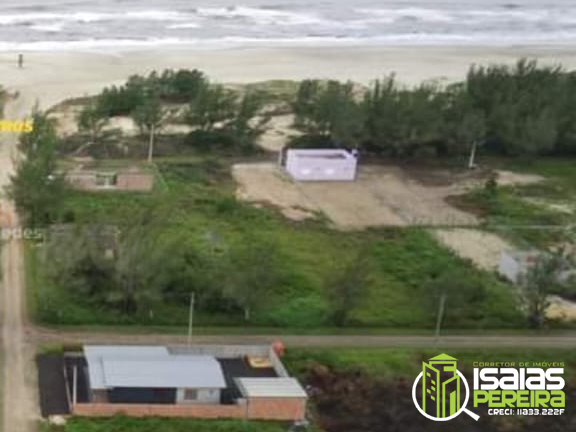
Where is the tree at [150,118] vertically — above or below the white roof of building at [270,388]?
above

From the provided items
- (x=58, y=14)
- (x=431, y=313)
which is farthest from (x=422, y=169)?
(x=58, y=14)

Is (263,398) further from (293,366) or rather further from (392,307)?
(392,307)

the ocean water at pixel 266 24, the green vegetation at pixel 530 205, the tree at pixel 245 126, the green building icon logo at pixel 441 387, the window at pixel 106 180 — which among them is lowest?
the green building icon logo at pixel 441 387

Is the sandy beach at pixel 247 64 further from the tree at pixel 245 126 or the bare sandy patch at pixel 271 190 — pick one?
the bare sandy patch at pixel 271 190

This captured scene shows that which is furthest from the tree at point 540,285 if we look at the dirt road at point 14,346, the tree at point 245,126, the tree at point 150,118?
the tree at point 150,118

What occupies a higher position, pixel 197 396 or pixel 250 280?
pixel 250 280

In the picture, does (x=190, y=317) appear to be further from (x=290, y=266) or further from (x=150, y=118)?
(x=150, y=118)

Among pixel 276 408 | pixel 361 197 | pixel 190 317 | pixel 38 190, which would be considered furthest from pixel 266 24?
pixel 276 408
